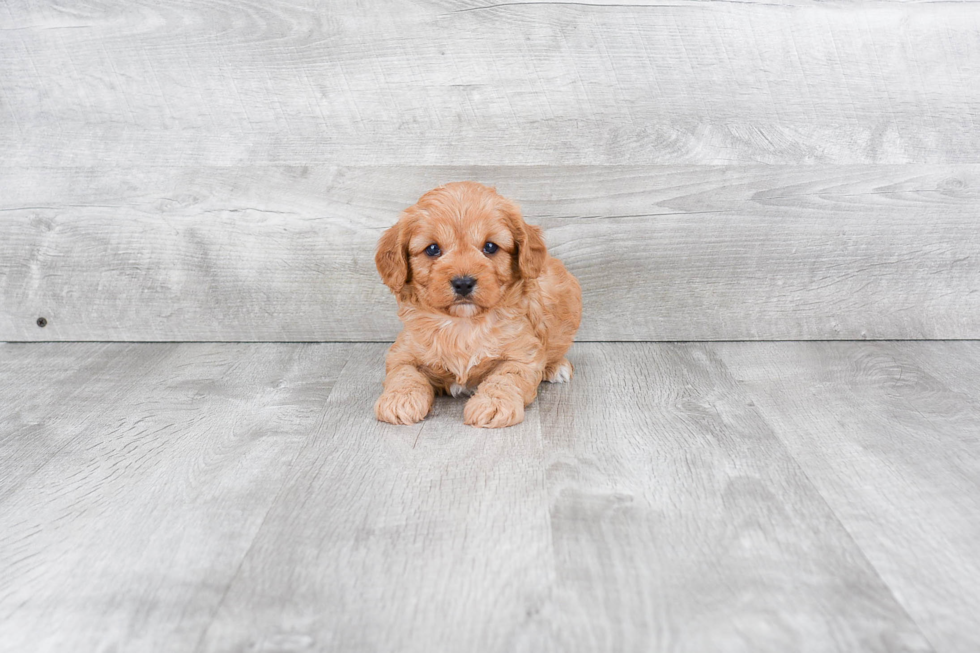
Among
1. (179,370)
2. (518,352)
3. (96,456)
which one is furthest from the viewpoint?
(179,370)

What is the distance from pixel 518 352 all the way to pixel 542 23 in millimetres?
1103

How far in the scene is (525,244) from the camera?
79.1 inches

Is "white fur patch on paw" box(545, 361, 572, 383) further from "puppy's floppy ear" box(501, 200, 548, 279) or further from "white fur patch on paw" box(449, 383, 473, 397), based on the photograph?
"puppy's floppy ear" box(501, 200, 548, 279)

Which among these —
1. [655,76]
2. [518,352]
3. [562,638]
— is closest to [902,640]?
[562,638]

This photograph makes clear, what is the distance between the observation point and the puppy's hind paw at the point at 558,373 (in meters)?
2.35

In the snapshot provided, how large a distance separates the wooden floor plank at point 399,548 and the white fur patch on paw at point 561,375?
0.35m

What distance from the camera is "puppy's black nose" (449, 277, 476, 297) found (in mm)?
1912

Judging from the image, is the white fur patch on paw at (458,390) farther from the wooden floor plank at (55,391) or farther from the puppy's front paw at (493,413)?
the wooden floor plank at (55,391)

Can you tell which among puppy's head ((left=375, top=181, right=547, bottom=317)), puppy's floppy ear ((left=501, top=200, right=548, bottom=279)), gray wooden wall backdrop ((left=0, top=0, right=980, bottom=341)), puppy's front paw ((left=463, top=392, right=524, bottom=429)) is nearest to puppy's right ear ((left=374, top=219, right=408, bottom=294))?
puppy's head ((left=375, top=181, right=547, bottom=317))

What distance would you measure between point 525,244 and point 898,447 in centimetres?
100

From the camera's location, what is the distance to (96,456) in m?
1.90

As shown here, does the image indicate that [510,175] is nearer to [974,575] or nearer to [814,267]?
[814,267]

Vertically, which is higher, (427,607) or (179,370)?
(427,607)

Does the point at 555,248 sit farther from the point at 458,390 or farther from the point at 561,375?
the point at 458,390
